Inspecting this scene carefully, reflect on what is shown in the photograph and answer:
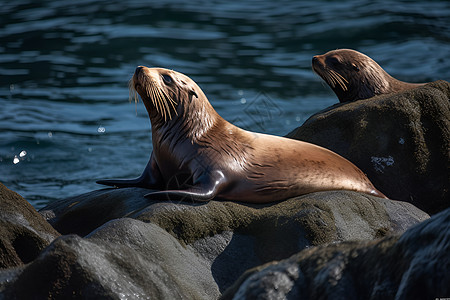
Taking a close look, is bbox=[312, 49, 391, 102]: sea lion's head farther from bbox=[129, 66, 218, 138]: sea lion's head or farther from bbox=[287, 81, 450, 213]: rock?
bbox=[129, 66, 218, 138]: sea lion's head

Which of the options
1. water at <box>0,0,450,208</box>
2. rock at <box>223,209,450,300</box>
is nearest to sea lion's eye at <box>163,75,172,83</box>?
rock at <box>223,209,450,300</box>

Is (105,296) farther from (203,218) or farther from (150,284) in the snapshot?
(203,218)

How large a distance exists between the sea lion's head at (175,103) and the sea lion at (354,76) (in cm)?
244

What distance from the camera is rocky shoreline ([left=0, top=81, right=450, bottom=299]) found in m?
3.40

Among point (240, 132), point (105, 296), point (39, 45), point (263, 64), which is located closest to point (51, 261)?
point (105, 296)

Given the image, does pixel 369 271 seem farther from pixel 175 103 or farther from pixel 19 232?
pixel 175 103

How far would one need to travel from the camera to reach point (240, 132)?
6793mm

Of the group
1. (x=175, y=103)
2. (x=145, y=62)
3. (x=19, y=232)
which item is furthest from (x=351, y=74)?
(x=145, y=62)

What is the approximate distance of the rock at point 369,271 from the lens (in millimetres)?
3139

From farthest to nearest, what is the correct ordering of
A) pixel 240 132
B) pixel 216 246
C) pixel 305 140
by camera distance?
pixel 305 140 < pixel 240 132 < pixel 216 246

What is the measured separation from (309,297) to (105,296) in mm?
1170

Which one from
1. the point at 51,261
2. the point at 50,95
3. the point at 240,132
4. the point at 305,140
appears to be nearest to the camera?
the point at 51,261

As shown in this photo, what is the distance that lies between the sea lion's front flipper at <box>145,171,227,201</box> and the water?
5051 mm

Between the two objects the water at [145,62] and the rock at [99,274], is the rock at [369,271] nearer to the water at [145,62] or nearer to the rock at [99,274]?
the rock at [99,274]
